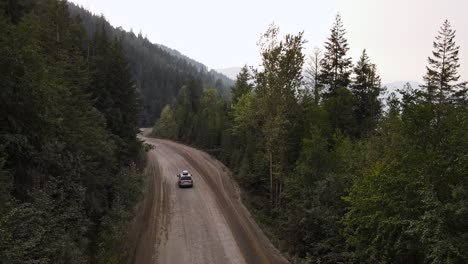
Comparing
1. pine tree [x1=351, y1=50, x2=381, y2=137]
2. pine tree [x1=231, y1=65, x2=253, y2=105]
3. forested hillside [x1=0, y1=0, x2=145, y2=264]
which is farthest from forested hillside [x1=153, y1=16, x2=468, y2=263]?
forested hillside [x1=0, y1=0, x2=145, y2=264]

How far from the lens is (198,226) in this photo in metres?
26.1

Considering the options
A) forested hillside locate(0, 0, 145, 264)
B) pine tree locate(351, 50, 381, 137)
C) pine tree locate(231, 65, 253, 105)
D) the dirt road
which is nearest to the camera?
forested hillside locate(0, 0, 145, 264)

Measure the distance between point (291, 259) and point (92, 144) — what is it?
14310 mm

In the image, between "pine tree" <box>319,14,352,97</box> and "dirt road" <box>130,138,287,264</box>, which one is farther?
"pine tree" <box>319,14,352,97</box>

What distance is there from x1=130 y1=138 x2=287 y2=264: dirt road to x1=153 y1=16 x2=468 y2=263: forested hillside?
1746mm

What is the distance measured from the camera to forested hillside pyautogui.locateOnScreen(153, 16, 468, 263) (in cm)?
1232

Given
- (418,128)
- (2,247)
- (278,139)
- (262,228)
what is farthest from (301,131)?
(2,247)

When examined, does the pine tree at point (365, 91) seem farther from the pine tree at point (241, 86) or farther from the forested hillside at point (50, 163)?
the forested hillside at point (50, 163)

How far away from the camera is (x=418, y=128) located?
44.9ft

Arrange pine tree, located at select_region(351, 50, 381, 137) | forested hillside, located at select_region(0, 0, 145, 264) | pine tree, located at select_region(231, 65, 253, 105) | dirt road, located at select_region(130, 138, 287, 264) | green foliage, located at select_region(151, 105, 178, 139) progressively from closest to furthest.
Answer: forested hillside, located at select_region(0, 0, 145, 264), dirt road, located at select_region(130, 138, 287, 264), pine tree, located at select_region(351, 50, 381, 137), pine tree, located at select_region(231, 65, 253, 105), green foliage, located at select_region(151, 105, 178, 139)

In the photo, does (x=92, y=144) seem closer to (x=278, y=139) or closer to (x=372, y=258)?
(x=278, y=139)

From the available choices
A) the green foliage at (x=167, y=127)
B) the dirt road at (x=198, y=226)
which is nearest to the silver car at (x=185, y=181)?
the dirt road at (x=198, y=226)

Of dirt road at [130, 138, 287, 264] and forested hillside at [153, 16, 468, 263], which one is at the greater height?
forested hillside at [153, 16, 468, 263]

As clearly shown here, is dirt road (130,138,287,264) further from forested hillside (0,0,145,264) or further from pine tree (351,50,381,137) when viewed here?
pine tree (351,50,381,137)
